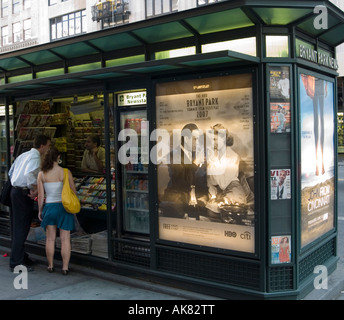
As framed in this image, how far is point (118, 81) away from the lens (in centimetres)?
568

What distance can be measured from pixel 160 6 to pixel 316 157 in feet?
95.0

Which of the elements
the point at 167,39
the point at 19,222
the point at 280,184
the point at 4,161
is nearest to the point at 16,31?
the point at 4,161

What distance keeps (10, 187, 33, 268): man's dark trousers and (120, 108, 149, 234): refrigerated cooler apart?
143 cm

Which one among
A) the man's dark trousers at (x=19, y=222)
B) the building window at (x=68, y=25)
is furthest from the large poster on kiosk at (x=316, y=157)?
the building window at (x=68, y=25)

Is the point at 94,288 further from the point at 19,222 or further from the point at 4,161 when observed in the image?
the point at 4,161

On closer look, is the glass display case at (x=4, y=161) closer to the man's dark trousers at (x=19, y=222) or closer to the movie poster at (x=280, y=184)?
the man's dark trousers at (x=19, y=222)

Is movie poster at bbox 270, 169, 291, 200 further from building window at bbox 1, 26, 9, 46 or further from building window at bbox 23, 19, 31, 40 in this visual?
building window at bbox 1, 26, 9, 46

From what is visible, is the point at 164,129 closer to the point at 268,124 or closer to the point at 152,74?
the point at 152,74

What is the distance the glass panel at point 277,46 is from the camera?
4570mm

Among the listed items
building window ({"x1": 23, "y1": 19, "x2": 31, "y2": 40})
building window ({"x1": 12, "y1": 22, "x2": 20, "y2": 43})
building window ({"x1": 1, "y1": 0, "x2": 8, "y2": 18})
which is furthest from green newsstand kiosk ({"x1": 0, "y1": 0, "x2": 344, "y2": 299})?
building window ({"x1": 1, "y1": 0, "x2": 8, "y2": 18})

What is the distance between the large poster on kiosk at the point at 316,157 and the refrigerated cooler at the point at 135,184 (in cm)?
209

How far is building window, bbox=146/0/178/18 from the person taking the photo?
31.5 m
